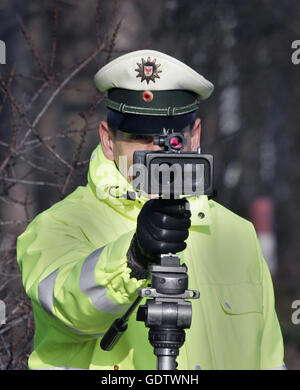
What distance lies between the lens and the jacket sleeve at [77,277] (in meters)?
3.73

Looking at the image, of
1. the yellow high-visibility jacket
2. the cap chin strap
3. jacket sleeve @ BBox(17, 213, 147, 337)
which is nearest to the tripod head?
jacket sleeve @ BBox(17, 213, 147, 337)

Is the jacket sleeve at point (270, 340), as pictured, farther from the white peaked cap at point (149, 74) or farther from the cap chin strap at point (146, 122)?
the white peaked cap at point (149, 74)

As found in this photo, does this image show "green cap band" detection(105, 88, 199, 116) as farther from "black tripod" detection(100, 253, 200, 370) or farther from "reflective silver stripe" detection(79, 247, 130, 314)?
"black tripod" detection(100, 253, 200, 370)

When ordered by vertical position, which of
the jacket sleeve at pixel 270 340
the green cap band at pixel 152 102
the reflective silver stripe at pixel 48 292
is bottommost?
the jacket sleeve at pixel 270 340

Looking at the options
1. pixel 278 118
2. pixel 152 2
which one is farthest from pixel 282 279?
pixel 152 2

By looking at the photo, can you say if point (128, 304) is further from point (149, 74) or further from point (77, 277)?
point (149, 74)

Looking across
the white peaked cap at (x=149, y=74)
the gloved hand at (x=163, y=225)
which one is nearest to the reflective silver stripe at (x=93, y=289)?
the gloved hand at (x=163, y=225)

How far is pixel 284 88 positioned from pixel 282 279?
3337 mm

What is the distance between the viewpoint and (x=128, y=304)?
151 inches

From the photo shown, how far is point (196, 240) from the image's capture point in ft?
14.8

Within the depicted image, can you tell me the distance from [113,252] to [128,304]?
222 millimetres

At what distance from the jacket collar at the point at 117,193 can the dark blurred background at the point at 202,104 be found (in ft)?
4.84

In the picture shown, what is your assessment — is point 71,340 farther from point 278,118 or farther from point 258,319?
point 278,118

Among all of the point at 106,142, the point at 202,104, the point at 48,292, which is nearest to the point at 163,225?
the point at 48,292
